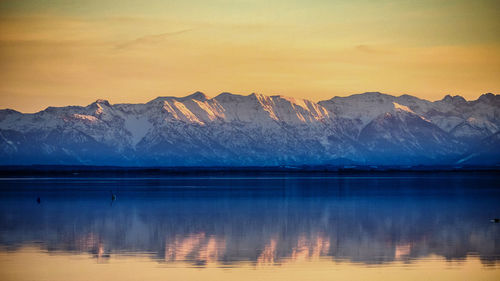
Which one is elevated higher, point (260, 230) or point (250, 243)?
point (260, 230)

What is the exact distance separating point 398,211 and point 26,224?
2671cm

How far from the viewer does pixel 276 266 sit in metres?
35.8

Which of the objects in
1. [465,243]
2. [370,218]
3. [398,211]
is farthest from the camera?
[398,211]

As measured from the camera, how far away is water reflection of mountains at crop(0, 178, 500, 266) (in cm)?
4016

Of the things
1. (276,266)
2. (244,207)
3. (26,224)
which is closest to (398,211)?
(244,207)

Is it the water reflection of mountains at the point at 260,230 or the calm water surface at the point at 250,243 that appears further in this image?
the water reflection of mountains at the point at 260,230

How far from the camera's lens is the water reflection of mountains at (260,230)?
132ft

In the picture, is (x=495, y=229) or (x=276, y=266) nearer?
(x=276, y=266)

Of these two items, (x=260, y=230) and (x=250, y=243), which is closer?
(x=250, y=243)

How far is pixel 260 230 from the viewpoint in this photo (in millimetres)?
49812

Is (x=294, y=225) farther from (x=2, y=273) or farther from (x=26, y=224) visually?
(x=2, y=273)

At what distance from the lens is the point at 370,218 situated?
58344 mm

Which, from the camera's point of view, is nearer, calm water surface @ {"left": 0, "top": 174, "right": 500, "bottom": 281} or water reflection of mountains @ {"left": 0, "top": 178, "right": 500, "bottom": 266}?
calm water surface @ {"left": 0, "top": 174, "right": 500, "bottom": 281}

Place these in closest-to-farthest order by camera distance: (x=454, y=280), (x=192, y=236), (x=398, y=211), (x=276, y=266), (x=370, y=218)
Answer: (x=454, y=280)
(x=276, y=266)
(x=192, y=236)
(x=370, y=218)
(x=398, y=211)
